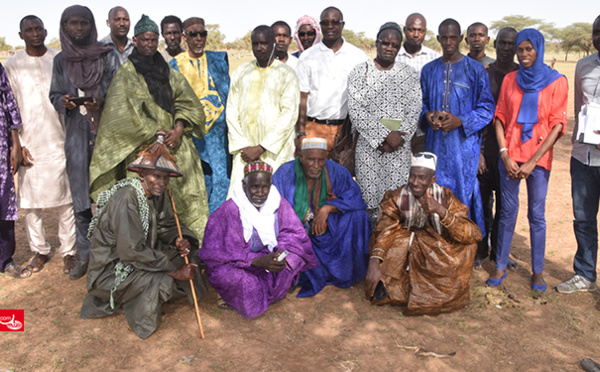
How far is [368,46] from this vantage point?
4675cm

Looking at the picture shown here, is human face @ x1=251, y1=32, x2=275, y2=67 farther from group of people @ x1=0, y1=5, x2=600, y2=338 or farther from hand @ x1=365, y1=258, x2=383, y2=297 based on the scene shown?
hand @ x1=365, y1=258, x2=383, y2=297

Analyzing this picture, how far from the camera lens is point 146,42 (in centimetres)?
458

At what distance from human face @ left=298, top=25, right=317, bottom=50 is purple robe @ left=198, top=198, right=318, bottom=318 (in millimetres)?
3006

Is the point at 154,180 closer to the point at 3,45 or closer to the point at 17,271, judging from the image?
the point at 17,271

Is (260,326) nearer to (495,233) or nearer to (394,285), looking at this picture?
(394,285)

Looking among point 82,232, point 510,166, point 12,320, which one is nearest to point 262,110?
point 82,232

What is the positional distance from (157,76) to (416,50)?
3.28 m

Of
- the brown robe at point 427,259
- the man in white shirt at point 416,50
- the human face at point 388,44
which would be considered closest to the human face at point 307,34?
the man in white shirt at point 416,50

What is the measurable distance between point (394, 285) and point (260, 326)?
1.30 m

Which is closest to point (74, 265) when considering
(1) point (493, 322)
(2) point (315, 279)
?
(2) point (315, 279)

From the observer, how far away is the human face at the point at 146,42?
457 centimetres

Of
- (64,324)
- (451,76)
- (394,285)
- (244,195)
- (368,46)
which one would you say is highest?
(368,46)

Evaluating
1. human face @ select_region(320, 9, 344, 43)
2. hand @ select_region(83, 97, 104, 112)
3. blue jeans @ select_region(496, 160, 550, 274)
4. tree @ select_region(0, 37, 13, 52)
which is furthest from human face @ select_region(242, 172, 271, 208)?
tree @ select_region(0, 37, 13, 52)

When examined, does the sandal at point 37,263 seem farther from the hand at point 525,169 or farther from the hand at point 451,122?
the hand at point 525,169
